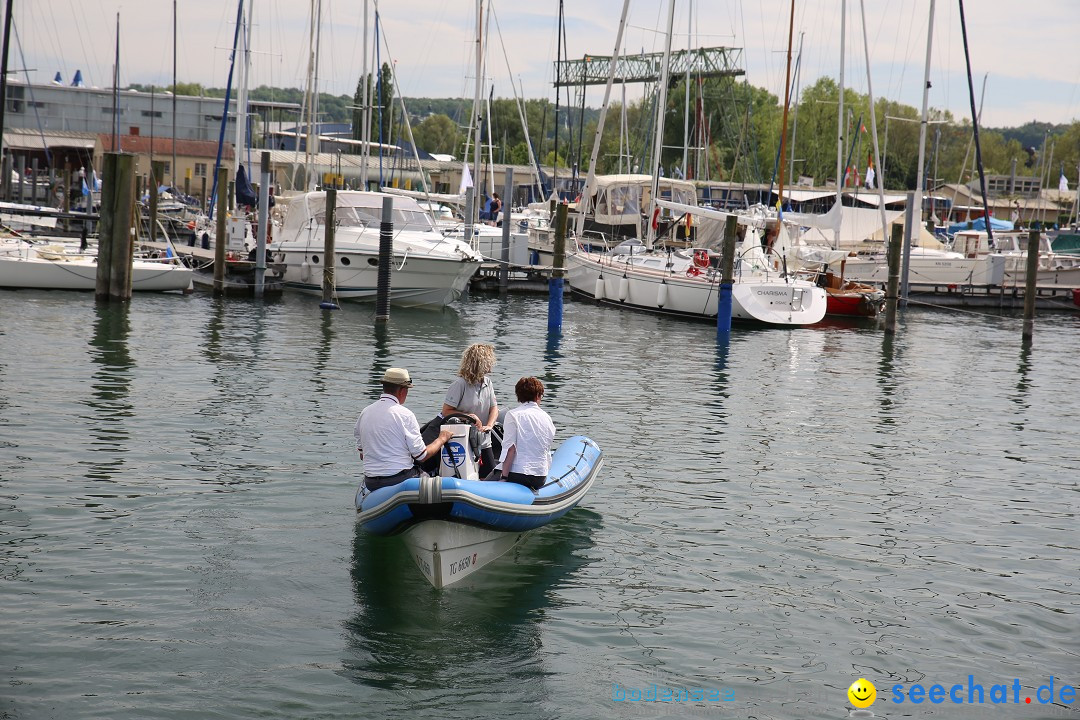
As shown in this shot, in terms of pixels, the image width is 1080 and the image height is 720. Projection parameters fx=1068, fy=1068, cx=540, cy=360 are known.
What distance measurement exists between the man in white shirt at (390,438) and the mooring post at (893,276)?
2280 centimetres

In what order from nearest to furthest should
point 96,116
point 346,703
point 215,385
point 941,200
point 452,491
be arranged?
point 346,703 < point 452,491 < point 215,385 < point 941,200 < point 96,116

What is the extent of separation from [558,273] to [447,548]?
1834 centimetres

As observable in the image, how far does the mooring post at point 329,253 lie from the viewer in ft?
93.0

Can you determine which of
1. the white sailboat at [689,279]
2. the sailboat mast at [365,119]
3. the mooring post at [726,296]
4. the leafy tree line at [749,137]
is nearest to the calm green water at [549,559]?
the mooring post at [726,296]

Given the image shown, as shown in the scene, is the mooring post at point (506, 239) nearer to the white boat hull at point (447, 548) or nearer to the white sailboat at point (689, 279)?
the white sailboat at point (689, 279)

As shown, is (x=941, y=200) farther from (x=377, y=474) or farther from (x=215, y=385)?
(x=377, y=474)

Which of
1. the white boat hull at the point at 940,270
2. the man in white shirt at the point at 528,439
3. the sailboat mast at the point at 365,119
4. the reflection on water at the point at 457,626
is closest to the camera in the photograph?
the reflection on water at the point at 457,626

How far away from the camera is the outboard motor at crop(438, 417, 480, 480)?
948 cm

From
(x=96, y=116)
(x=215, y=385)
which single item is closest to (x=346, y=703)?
(x=215, y=385)

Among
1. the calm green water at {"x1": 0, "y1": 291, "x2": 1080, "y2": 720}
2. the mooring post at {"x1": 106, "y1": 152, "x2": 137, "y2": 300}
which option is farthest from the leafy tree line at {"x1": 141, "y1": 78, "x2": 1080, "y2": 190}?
the calm green water at {"x1": 0, "y1": 291, "x2": 1080, "y2": 720}

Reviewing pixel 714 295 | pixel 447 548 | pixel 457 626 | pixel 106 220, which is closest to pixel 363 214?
pixel 106 220

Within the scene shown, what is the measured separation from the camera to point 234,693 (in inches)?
283

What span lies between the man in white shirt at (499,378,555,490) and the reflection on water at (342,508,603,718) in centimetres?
89

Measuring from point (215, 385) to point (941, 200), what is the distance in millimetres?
67526
